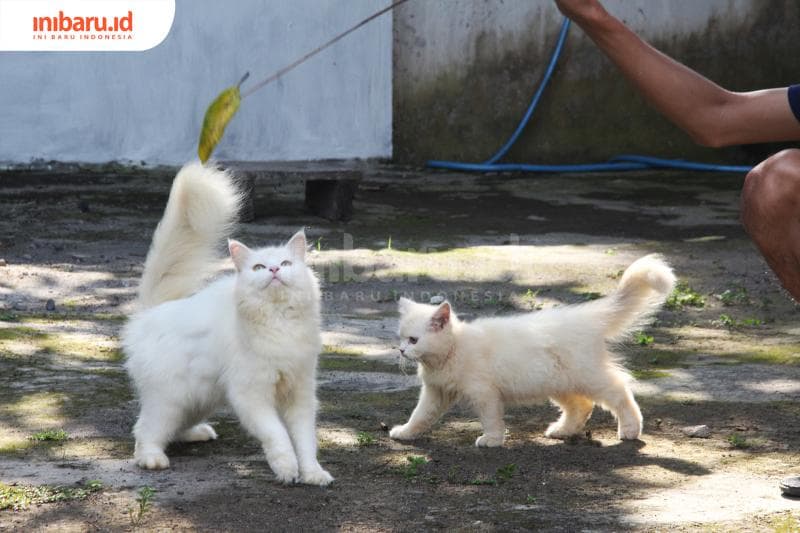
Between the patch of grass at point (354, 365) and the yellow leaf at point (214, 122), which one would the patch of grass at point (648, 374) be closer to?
the patch of grass at point (354, 365)

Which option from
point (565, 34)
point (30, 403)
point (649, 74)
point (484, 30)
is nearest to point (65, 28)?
point (484, 30)

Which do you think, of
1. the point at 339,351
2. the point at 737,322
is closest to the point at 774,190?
the point at 339,351

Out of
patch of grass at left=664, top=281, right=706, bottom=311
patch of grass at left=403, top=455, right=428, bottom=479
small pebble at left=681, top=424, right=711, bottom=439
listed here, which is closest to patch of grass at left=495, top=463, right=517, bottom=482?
patch of grass at left=403, top=455, right=428, bottom=479

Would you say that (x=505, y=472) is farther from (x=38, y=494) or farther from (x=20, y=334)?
(x=20, y=334)

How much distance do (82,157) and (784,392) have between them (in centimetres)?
842

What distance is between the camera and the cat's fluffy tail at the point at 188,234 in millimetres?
4320

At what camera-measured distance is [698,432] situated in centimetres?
438

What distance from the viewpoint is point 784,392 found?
191 inches

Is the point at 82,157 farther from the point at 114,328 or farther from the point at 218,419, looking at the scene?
the point at 218,419

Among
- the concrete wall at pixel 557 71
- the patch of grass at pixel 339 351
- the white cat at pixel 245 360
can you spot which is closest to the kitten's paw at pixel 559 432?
the white cat at pixel 245 360

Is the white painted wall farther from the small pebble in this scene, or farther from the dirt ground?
the small pebble

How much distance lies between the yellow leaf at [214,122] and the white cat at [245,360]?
0.35 meters

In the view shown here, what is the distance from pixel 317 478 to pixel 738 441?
154cm

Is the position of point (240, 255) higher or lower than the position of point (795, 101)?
lower
